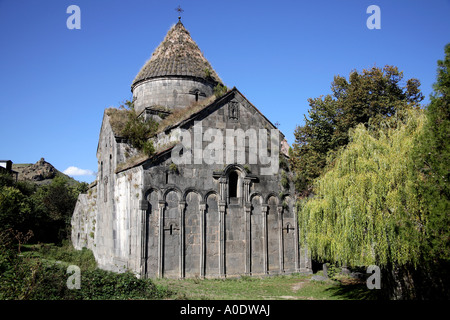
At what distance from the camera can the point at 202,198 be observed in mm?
14828

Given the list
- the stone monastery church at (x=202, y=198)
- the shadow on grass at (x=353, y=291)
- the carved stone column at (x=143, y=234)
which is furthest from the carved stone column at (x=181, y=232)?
the shadow on grass at (x=353, y=291)

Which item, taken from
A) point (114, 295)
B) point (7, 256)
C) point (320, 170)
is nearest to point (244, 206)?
point (320, 170)

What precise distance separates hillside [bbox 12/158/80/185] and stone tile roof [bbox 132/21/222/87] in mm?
66308

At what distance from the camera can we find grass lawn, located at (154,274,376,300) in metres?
12.0

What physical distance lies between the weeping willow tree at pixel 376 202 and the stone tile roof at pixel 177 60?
10421 mm

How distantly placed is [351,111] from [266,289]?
9.11 meters

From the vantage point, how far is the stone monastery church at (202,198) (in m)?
14.0

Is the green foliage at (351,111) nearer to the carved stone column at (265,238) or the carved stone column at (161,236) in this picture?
the carved stone column at (265,238)

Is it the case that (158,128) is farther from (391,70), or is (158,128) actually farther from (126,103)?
(391,70)

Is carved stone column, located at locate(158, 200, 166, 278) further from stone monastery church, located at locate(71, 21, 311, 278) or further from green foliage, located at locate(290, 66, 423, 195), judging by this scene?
green foliage, located at locate(290, 66, 423, 195)

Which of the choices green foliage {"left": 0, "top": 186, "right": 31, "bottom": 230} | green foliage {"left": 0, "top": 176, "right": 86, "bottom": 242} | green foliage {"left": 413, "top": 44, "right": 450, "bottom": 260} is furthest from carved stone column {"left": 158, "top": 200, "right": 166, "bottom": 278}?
green foliage {"left": 0, "top": 176, "right": 86, "bottom": 242}

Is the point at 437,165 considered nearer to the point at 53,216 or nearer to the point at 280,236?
the point at 280,236
